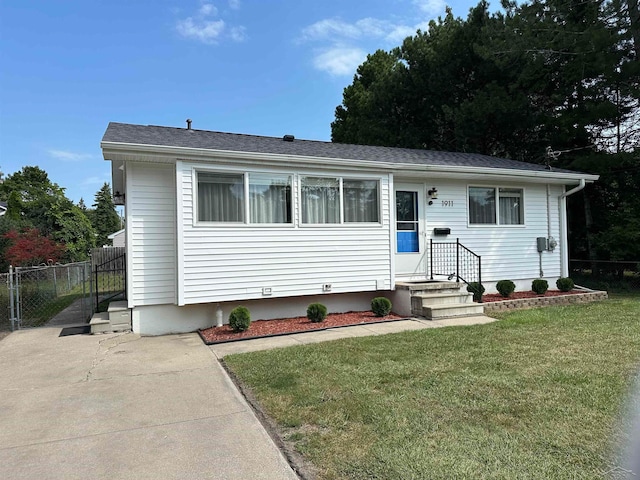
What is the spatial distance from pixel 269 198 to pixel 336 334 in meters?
2.76

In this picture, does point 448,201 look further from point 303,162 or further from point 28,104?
point 28,104

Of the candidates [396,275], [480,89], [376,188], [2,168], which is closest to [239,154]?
[376,188]

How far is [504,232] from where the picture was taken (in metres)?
9.77

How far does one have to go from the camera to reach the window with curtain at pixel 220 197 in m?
6.67

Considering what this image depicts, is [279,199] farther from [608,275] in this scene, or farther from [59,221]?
[59,221]

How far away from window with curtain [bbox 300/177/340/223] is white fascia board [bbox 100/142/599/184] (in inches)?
13.7

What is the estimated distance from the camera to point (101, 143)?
5.88 metres

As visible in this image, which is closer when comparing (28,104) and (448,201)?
(448,201)

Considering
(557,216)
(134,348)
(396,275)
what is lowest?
(134,348)

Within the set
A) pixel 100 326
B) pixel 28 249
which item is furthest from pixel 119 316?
pixel 28 249

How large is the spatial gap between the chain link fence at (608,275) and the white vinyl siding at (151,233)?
40.3 feet

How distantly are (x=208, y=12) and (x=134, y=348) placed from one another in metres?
9.98

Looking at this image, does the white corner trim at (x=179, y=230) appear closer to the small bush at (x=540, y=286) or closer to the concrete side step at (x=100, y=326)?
the concrete side step at (x=100, y=326)

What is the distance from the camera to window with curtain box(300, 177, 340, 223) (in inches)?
292
